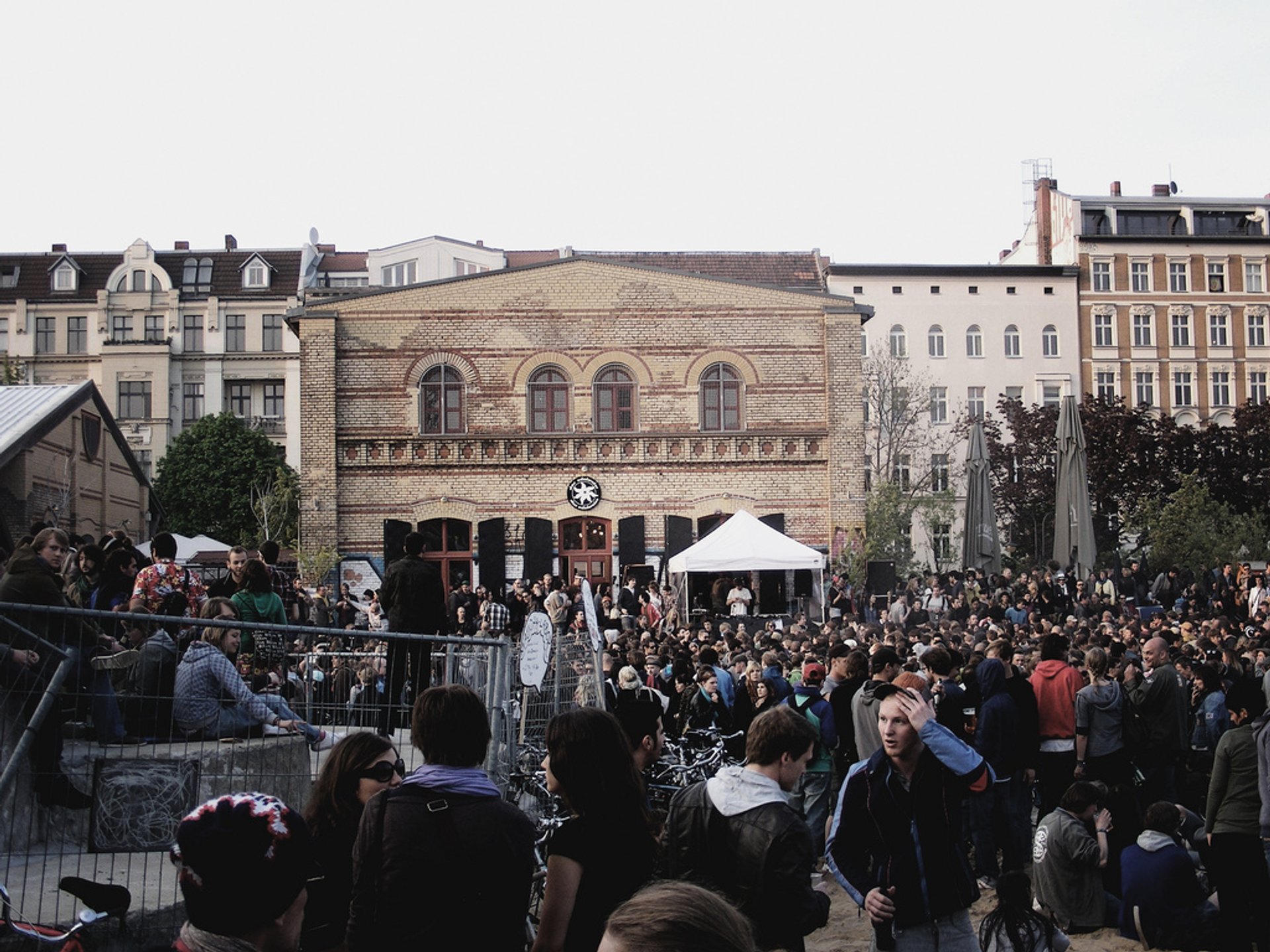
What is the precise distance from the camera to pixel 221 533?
52.2m

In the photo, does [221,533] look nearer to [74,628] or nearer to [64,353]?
[64,353]

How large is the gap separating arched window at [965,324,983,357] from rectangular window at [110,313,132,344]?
37370mm

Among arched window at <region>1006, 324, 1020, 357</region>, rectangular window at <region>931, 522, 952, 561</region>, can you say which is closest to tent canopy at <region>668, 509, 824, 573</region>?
rectangular window at <region>931, 522, 952, 561</region>

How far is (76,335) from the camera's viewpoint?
6088 centimetres

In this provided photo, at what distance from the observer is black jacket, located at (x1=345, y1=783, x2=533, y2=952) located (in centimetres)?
417

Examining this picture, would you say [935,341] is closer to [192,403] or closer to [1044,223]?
[1044,223]

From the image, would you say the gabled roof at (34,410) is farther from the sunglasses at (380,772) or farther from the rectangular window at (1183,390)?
the rectangular window at (1183,390)

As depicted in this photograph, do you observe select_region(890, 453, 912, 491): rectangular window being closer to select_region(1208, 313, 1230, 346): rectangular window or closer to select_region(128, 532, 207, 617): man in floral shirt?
select_region(1208, 313, 1230, 346): rectangular window

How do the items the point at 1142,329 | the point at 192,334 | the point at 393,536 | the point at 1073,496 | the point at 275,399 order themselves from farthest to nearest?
the point at 275,399 < the point at 192,334 < the point at 1142,329 < the point at 393,536 < the point at 1073,496

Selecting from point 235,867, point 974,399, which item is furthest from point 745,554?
point 974,399

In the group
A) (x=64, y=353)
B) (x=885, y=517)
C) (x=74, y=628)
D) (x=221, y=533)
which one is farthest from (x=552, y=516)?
(x=64, y=353)

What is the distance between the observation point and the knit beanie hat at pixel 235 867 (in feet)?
9.74

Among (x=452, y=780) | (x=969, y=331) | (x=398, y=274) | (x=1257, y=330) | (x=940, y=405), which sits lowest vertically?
(x=452, y=780)

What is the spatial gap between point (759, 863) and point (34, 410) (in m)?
19.4
